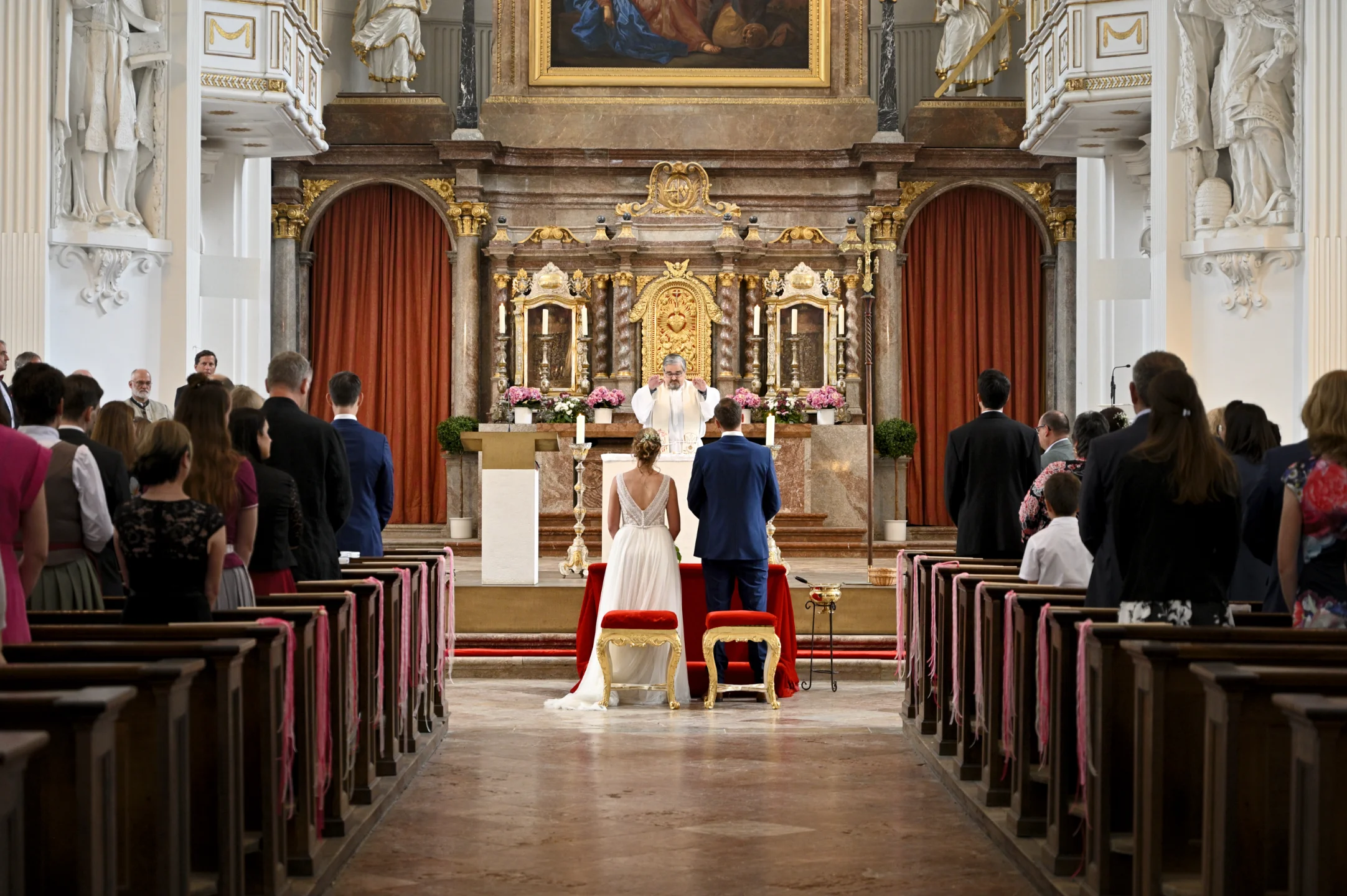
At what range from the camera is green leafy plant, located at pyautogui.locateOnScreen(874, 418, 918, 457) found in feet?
54.6

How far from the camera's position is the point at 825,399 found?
15781 millimetres

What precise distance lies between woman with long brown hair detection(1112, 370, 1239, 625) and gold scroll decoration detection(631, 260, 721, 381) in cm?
1244

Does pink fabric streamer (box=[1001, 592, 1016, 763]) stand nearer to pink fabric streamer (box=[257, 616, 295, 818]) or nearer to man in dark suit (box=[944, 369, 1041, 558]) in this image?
man in dark suit (box=[944, 369, 1041, 558])

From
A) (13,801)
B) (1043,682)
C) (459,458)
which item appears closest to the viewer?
(13,801)

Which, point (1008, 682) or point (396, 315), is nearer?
point (1008, 682)

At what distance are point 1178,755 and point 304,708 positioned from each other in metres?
2.45

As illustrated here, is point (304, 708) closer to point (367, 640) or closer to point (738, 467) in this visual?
point (367, 640)

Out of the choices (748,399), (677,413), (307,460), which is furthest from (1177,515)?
(748,399)

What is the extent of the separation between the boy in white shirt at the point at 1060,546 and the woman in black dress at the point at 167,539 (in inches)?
128

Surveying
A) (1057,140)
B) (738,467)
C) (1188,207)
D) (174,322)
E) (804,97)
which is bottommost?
(738,467)

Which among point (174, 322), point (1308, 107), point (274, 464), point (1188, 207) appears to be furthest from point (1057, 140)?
point (274, 464)

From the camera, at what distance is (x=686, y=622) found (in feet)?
30.0

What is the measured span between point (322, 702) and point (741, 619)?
364 centimetres

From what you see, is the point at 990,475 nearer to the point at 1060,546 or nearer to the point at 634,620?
the point at 1060,546
